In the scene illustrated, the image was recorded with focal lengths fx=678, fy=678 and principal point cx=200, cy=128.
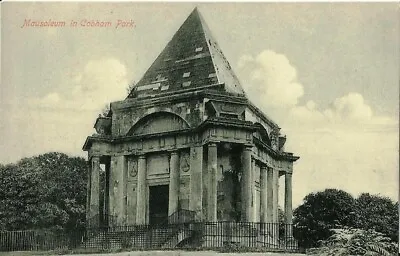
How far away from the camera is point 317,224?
133 feet

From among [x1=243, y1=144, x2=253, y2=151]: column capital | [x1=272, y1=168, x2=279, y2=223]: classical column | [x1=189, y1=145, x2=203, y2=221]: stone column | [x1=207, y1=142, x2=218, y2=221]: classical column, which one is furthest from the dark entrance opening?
[x1=272, y1=168, x2=279, y2=223]: classical column

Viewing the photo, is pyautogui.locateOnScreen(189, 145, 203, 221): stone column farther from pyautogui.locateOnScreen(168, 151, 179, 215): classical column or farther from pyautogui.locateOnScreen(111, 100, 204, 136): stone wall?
pyautogui.locateOnScreen(111, 100, 204, 136): stone wall

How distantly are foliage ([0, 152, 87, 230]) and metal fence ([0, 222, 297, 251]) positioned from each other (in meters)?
9.12

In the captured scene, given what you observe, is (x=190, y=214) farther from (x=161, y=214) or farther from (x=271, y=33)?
(x=271, y=33)

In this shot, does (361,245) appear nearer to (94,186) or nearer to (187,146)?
(187,146)

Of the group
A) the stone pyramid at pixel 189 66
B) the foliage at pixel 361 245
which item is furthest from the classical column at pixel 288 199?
the foliage at pixel 361 245

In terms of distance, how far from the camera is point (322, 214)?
4109 cm

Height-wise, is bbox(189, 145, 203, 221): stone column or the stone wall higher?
the stone wall

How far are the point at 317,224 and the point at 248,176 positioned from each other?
16.9m

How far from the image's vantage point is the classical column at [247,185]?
24.8m

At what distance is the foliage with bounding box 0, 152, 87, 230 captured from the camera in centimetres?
3441

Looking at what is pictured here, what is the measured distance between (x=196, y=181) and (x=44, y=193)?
15.4 m

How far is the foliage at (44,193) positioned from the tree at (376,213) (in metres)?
16.4

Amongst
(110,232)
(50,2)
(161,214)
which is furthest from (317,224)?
(50,2)
